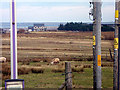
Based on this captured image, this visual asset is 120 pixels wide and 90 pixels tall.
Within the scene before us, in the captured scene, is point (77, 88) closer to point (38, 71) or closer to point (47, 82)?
point (47, 82)

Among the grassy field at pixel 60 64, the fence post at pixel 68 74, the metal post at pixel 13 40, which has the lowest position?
the grassy field at pixel 60 64

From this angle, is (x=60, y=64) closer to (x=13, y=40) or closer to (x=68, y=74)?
(x=68, y=74)

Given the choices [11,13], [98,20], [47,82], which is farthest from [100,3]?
[47,82]

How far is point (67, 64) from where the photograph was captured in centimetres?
705

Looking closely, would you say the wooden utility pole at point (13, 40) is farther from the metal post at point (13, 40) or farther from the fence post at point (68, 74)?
the fence post at point (68, 74)

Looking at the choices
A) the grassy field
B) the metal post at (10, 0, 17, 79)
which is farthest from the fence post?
the grassy field

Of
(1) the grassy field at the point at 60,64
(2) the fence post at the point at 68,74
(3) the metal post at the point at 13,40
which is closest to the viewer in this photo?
(3) the metal post at the point at 13,40

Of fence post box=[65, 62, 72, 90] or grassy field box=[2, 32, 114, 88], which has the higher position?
fence post box=[65, 62, 72, 90]

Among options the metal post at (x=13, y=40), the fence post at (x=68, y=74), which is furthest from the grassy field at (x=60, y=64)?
the metal post at (x=13, y=40)

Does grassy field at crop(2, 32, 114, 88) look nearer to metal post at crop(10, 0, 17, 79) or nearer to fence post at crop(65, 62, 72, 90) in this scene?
fence post at crop(65, 62, 72, 90)

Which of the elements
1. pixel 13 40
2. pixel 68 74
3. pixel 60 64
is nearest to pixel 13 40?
pixel 13 40

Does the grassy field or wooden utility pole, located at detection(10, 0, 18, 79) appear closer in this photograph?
wooden utility pole, located at detection(10, 0, 18, 79)

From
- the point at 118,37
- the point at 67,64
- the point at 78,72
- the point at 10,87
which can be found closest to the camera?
the point at 10,87

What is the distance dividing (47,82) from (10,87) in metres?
7.40
